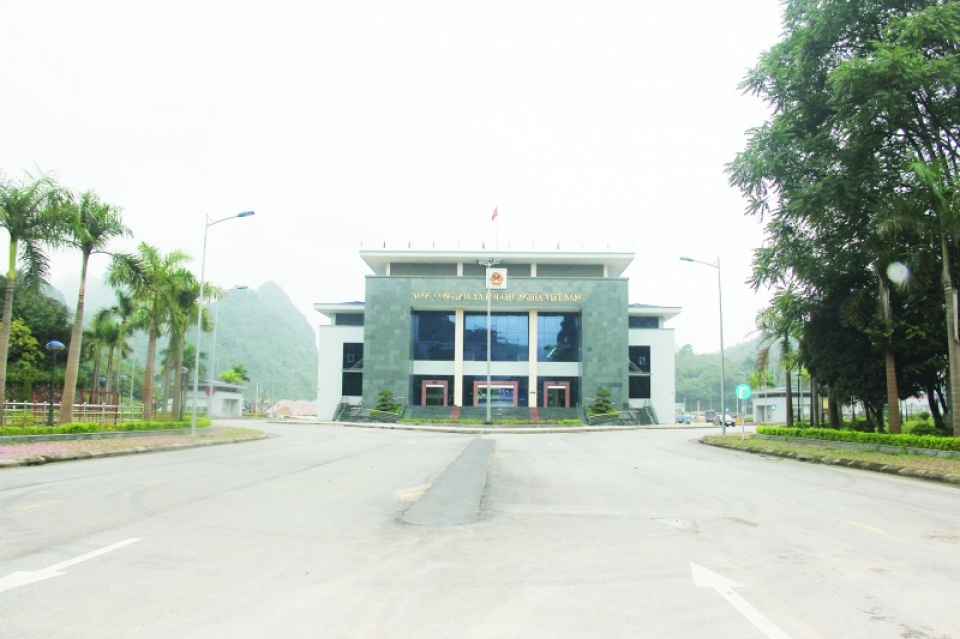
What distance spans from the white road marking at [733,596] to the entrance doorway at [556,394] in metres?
56.4

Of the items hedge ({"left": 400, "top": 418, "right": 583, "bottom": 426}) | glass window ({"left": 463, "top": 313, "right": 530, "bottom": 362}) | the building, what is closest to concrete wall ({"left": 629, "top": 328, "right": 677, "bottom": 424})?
the building

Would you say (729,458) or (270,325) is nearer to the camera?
(729,458)

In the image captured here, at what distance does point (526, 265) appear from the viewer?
Result: 66062 millimetres

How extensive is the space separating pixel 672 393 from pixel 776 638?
6319cm

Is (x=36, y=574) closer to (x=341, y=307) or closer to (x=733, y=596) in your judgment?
(x=733, y=596)

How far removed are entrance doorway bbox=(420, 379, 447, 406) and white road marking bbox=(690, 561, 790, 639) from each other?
56768 millimetres

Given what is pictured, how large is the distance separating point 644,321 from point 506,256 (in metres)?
15.2

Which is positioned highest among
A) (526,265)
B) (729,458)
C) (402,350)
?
(526,265)

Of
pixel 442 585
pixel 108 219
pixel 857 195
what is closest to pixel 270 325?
pixel 108 219

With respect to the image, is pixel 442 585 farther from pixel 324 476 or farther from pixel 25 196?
pixel 25 196

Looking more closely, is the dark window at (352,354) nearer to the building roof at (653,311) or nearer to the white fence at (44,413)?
the building roof at (653,311)

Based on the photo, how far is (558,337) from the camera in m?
63.5

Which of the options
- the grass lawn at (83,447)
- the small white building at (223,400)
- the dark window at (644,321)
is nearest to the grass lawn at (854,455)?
the grass lawn at (83,447)

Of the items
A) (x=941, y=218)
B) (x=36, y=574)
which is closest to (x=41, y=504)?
(x=36, y=574)
